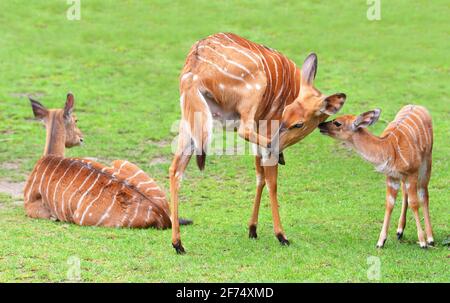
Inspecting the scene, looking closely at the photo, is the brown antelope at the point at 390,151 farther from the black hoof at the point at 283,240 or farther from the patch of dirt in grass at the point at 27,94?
the patch of dirt in grass at the point at 27,94

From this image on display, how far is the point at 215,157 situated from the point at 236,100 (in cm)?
506

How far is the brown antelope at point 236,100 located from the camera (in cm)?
769

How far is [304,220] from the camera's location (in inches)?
376

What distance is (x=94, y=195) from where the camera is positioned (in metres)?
9.12

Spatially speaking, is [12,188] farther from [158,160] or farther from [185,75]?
[185,75]

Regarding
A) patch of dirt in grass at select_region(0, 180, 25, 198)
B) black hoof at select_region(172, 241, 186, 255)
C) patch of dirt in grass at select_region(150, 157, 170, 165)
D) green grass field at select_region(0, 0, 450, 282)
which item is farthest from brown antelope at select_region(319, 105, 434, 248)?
patch of dirt in grass at select_region(150, 157, 170, 165)

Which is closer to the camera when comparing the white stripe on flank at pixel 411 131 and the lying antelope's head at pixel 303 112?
the lying antelope's head at pixel 303 112

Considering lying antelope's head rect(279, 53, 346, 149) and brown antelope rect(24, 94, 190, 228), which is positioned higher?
lying antelope's head rect(279, 53, 346, 149)

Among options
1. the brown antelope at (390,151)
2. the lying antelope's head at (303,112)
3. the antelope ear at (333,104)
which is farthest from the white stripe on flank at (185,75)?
the brown antelope at (390,151)

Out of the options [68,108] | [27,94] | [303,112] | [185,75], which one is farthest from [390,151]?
[27,94]

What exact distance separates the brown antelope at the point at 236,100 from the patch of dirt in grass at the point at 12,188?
368 cm

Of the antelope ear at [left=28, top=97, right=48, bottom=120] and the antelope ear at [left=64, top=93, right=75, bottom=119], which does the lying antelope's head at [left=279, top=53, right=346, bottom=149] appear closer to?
the antelope ear at [left=64, top=93, right=75, bottom=119]

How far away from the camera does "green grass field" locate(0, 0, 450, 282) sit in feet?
25.0

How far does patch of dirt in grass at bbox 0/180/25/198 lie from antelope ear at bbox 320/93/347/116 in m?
4.50
